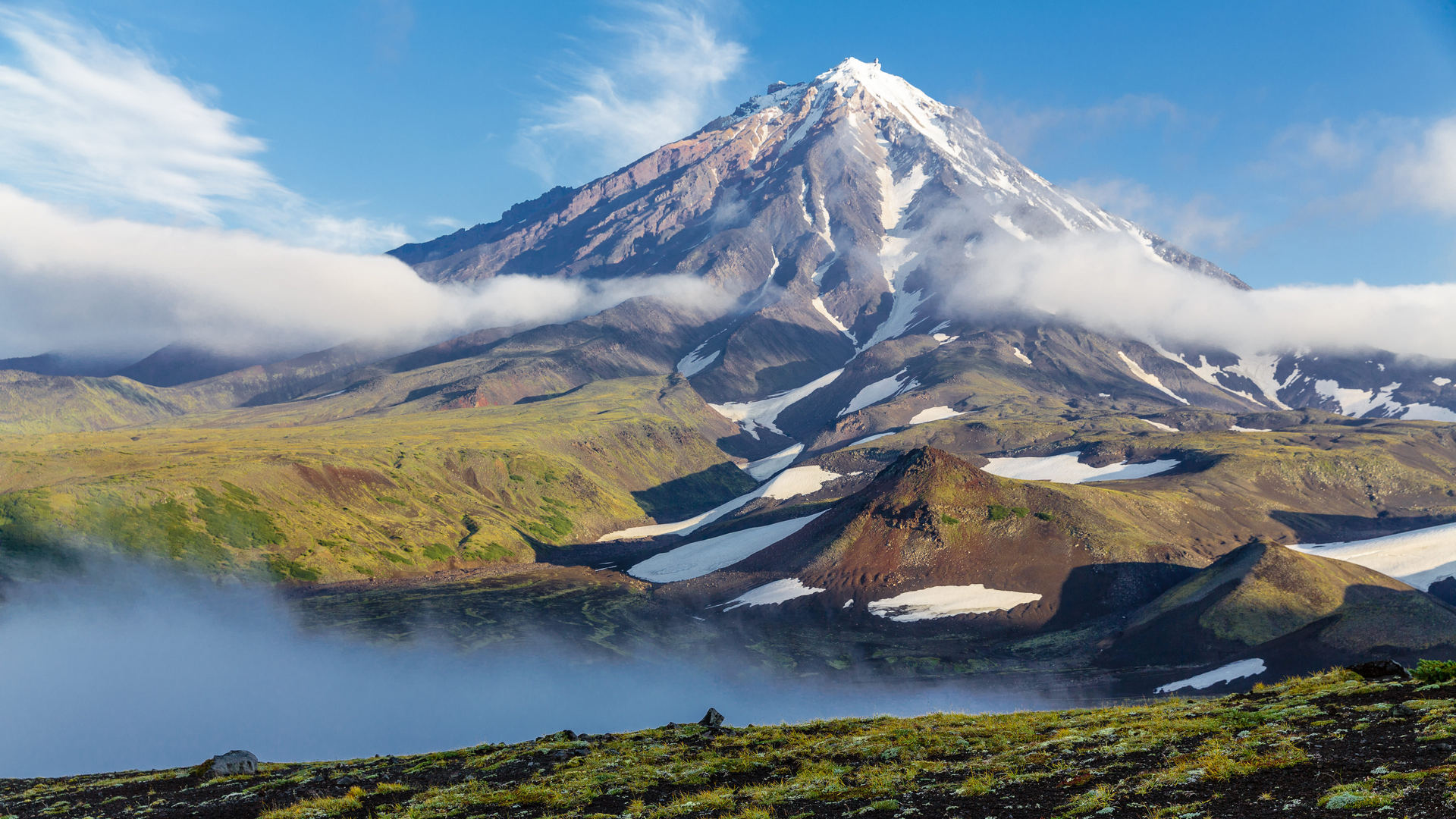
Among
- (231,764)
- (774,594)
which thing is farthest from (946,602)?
(231,764)

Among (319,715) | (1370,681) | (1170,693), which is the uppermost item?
(1370,681)

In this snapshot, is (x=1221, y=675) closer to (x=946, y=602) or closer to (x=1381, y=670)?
(x=946, y=602)

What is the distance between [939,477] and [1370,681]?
527 ft

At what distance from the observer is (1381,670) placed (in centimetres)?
3316

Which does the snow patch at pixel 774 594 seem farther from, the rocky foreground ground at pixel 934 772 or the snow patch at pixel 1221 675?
the rocky foreground ground at pixel 934 772

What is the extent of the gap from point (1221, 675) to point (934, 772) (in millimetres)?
103149

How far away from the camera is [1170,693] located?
107938 millimetres

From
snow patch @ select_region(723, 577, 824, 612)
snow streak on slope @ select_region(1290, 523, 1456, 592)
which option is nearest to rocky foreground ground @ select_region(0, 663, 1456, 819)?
snow patch @ select_region(723, 577, 824, 612)

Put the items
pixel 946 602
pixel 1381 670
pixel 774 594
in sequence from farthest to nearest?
pixel 774 594
pixel 946 602
pixel 1381 670

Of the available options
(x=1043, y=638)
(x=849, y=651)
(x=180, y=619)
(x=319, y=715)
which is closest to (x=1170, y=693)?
(x=1043, y=638)

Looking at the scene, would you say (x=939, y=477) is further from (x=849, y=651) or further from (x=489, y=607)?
(x=489, y=607)

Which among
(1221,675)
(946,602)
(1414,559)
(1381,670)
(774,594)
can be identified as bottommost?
(1414,559)

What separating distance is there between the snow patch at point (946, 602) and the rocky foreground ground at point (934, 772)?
397ft

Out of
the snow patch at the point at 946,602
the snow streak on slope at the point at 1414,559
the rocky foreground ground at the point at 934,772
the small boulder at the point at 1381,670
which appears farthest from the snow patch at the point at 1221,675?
the snow streak on slope at the point at 1414,559
